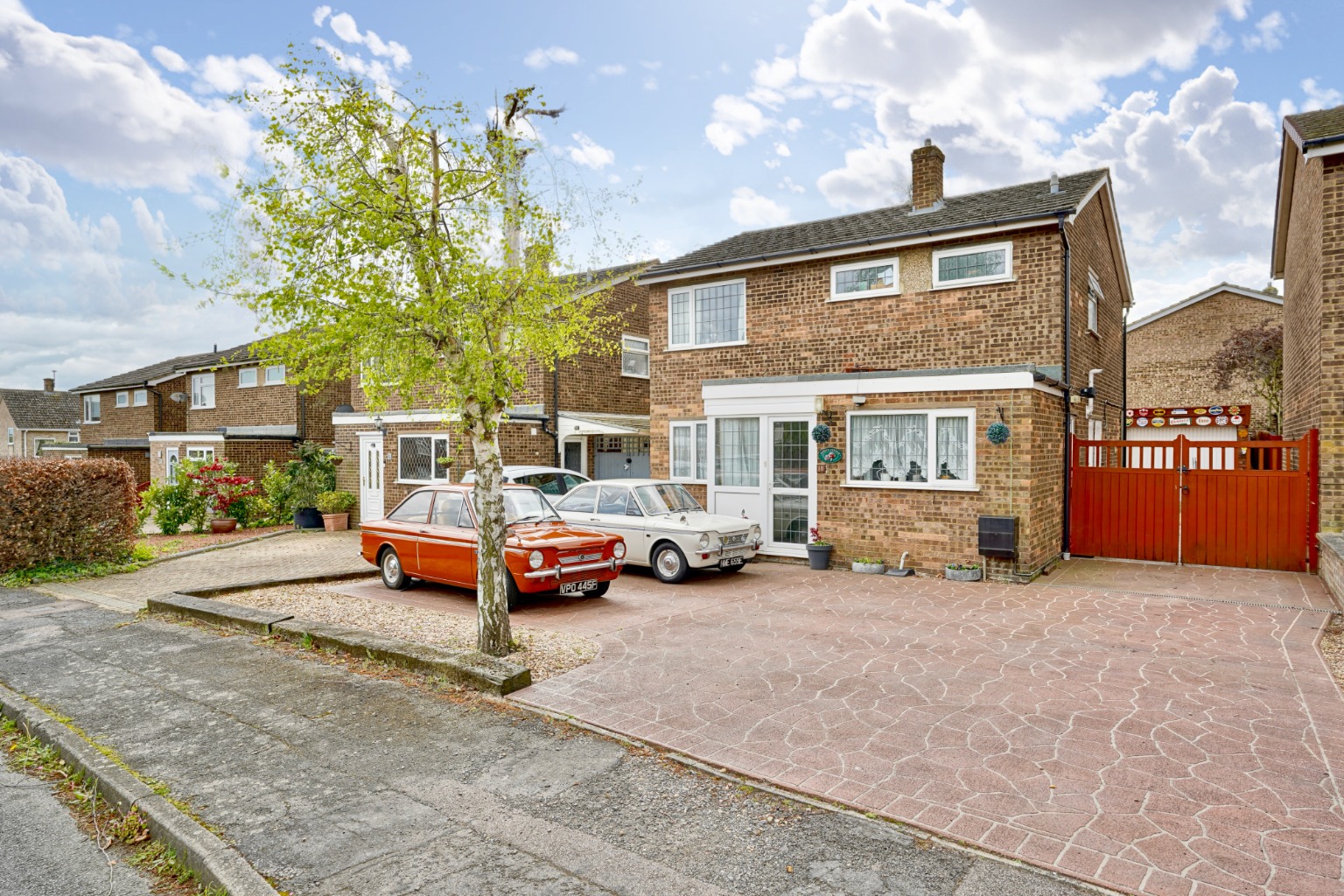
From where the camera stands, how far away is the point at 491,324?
679 cm

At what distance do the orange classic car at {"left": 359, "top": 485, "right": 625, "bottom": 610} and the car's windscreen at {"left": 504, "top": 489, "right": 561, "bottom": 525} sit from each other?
0.04ft

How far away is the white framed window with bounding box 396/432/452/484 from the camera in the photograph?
1923 centimetres

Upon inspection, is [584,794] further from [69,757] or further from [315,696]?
[69,757]

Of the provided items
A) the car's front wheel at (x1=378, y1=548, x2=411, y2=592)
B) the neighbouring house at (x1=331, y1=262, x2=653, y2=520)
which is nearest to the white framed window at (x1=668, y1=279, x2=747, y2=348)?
the neighbouring house at (x1=331, y1=262, x2=653, y2=520)

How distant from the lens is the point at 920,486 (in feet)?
38.8

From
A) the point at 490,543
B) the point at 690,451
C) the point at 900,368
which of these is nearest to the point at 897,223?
the point at 900,368

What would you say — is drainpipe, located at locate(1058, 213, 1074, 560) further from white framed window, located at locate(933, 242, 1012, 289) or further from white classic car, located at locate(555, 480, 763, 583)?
white classic car, located at locate(555, 480, 763, 583)

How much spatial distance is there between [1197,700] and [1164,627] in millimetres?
2639

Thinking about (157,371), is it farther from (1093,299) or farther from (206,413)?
(1093,299)

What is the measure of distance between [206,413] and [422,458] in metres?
15.0

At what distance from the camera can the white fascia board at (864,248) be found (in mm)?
11664

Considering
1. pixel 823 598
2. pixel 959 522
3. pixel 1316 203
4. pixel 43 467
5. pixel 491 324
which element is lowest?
pixel 823 598

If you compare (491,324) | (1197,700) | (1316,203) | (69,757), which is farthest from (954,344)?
(69,757)

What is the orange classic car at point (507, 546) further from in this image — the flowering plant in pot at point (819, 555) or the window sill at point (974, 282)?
the window sill at point (974, 282)
